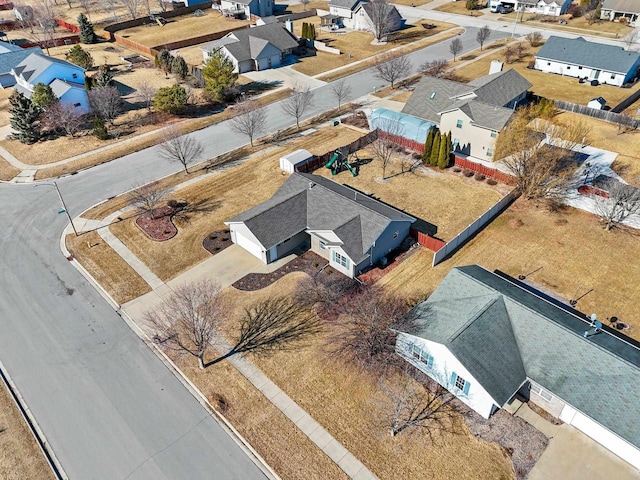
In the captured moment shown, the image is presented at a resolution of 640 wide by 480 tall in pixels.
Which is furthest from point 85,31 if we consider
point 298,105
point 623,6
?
point 623,6

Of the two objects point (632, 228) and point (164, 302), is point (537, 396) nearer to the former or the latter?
point (632, 228)

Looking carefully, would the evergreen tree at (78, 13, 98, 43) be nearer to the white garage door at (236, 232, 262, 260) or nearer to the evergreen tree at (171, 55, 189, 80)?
the evergreen tree at (171, 55, 189, 80)

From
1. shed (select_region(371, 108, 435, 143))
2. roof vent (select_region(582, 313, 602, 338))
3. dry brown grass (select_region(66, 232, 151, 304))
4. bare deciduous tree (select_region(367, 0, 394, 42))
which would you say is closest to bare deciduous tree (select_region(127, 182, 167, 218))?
dry brown grass (select_region(66, 232, 151, 304))

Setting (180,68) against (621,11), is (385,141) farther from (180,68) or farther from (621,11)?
(621,11)

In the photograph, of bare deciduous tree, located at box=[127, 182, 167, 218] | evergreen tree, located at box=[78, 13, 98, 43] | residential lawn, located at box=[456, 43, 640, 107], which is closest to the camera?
bare deciduous tree, located at box=[127, 182, 167, 218]

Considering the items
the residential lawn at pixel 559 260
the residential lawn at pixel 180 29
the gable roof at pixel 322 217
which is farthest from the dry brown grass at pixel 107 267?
the residential lawn at pixel 180 29
